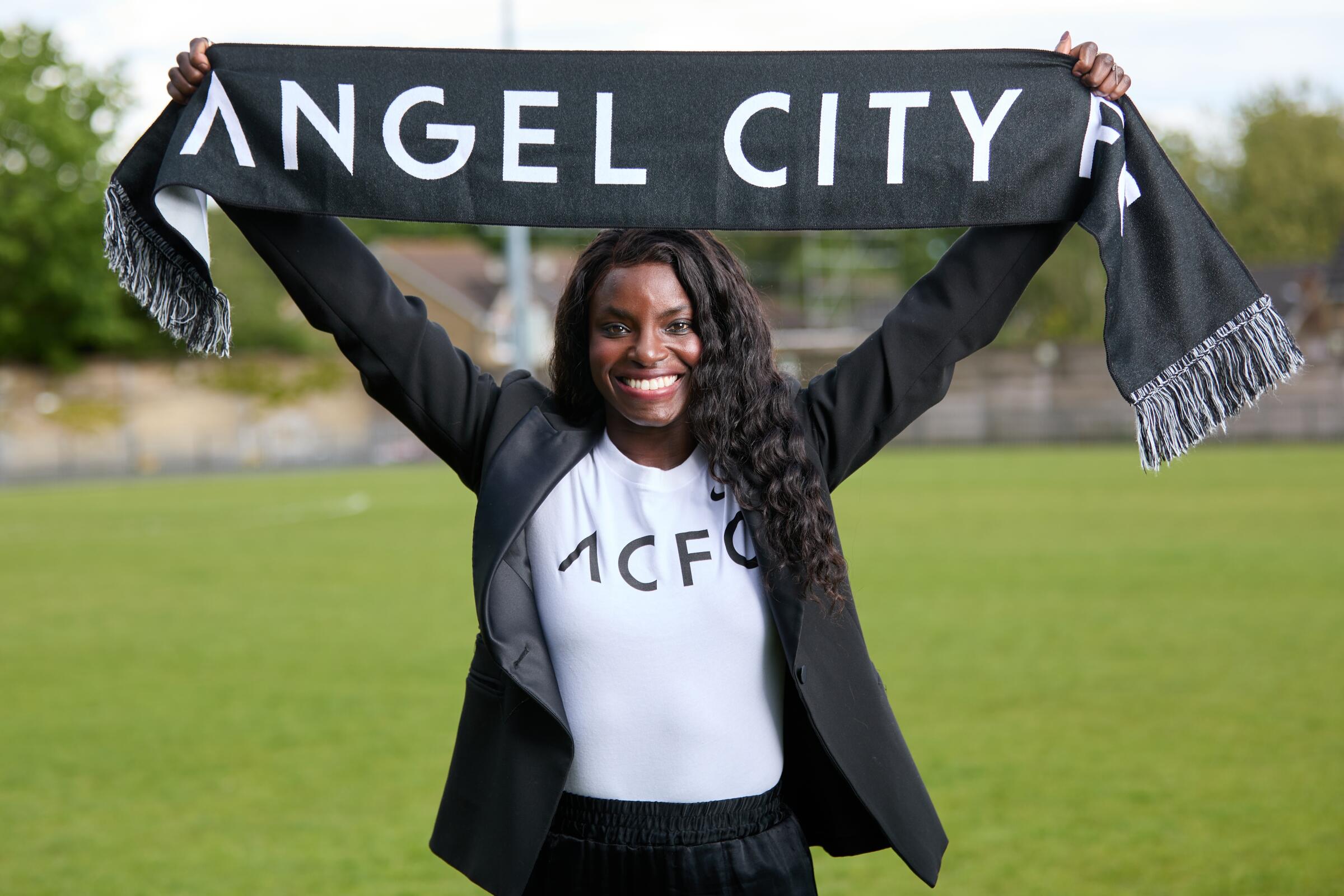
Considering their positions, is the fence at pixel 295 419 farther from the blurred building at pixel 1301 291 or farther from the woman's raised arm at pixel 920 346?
the woman's raised arm at pixel 920 346

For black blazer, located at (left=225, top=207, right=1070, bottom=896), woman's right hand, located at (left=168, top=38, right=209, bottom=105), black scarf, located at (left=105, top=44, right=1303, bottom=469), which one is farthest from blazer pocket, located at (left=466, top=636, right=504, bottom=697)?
woman's right hand, located at (left=168, top=38, right=209, bottom=105)

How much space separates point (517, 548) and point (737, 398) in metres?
0.44

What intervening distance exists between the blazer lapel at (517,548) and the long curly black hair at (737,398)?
139 millimetres

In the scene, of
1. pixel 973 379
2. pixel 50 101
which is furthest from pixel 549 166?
pixel 50 101

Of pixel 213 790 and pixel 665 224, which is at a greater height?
pixel 665 224

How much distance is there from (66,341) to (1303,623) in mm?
41436

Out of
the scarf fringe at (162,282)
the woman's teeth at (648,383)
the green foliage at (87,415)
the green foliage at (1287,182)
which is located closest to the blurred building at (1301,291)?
the green foliage at (1287,182)

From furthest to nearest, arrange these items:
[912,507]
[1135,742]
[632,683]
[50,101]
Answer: [50,101] → [912,507] → [1135,742] → [632,683]

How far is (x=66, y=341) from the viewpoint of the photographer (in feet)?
144

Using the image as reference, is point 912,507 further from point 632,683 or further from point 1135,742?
point 632,683

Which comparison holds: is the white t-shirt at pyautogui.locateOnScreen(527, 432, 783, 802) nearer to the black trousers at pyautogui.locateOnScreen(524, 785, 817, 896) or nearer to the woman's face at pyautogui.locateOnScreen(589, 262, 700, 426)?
the black trousers at pyautogui.locateOnScreen(524, 785, 817, 896)

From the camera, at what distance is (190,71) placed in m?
2.44

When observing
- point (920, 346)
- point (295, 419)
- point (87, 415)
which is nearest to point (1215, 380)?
point (920, 346)

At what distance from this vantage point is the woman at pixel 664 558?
2225 mm
